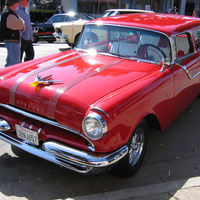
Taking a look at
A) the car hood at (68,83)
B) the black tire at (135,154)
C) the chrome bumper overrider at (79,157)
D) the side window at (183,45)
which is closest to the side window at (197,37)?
the side window at (183,45)

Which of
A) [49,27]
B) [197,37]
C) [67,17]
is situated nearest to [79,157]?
[197,37]

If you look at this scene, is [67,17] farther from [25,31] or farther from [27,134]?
[27,134]

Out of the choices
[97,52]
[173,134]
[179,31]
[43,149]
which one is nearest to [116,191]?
[43,149]

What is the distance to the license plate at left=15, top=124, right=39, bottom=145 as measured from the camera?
8.31ft

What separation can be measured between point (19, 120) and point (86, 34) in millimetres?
1984

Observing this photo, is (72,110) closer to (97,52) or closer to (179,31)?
(97,52)

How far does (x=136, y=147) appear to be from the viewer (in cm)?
289

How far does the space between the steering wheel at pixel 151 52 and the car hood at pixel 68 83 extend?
183mm

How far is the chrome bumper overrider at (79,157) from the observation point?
2.25 m

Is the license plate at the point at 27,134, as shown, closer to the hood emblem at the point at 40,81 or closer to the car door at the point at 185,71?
the hood emblem at the point at 40,81

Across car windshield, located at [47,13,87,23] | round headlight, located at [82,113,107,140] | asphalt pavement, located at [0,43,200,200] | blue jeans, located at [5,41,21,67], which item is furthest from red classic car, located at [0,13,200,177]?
car windshield, located at [47,13,87,23]

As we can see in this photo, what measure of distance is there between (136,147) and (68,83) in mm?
1091

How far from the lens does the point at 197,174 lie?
Result: 9.80ft

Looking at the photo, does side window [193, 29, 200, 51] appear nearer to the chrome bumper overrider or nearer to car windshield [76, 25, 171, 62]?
car windshield [76, 25, 171, 62]
